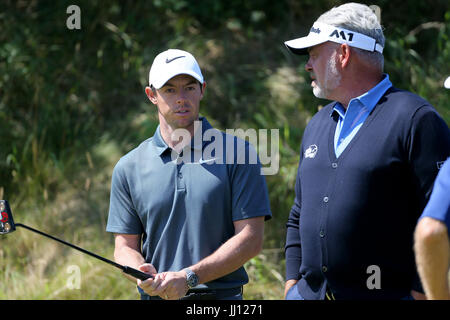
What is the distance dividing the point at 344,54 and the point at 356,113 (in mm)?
279

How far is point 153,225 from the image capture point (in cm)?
335

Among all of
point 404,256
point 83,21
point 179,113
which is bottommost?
point 404,256

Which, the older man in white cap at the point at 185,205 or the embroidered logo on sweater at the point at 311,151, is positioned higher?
the embroidered logo on sweater at the point at 311,151

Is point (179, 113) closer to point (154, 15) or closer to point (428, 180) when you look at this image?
point (428, 180)

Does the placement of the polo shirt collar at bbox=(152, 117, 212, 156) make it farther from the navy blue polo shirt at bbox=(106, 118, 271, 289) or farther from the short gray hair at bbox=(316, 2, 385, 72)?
the short gray hair at bbox=(316, 2, 385, 72)

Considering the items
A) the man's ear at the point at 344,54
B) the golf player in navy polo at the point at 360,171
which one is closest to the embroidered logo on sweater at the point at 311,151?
the golf player in navy polo at the point at 360,171

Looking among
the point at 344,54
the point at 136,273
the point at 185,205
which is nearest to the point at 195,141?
the point at 185,205

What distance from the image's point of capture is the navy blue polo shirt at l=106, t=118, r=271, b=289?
10.8 ft

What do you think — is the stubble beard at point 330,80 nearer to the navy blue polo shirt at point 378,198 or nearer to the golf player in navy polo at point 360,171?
the golf player in navy polo at point 360,171

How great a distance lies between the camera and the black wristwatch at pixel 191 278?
318 centimetres

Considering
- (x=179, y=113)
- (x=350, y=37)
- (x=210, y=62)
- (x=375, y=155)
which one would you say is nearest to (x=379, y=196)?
(x=375, y=155)

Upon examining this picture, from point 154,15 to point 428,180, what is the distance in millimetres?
5817

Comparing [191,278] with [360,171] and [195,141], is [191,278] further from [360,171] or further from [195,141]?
[360,171]

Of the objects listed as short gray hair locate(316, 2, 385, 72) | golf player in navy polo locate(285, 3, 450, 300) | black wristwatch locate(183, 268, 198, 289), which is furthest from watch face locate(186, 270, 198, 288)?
short gray hair locate(316, 2, 385, 72)
